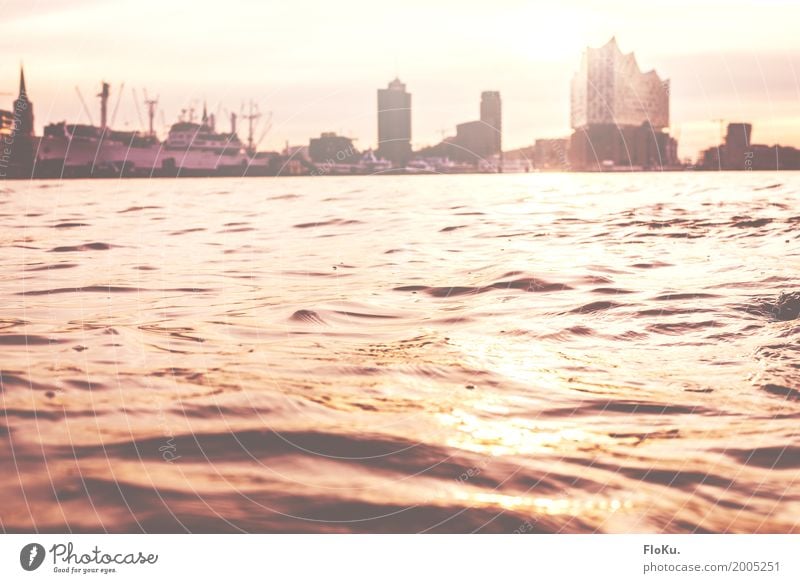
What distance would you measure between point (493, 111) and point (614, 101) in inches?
122

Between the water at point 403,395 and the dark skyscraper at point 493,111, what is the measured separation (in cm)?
143

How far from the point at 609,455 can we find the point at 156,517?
2.05m

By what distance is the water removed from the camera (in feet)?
10.5

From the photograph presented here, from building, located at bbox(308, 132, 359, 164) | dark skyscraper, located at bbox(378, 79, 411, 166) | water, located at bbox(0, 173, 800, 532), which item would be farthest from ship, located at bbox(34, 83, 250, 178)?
water, located at bbox(0, 173, 800, 532)

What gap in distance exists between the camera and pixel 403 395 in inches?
167

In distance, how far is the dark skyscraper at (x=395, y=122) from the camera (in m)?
8.08

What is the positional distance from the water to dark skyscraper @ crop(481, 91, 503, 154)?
1429 mm

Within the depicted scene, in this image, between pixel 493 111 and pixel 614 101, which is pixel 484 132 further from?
pixel 614 101

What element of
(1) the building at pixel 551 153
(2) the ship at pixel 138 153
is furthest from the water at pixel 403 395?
(2) the ship at pixel 138 153

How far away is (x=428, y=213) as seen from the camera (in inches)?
569

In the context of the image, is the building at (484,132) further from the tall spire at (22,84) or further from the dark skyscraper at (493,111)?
the tall spire at (22,84)

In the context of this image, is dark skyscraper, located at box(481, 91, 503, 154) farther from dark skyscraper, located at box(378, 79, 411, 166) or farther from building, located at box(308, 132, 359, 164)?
building, located at box(308, 132, 359, 164)
